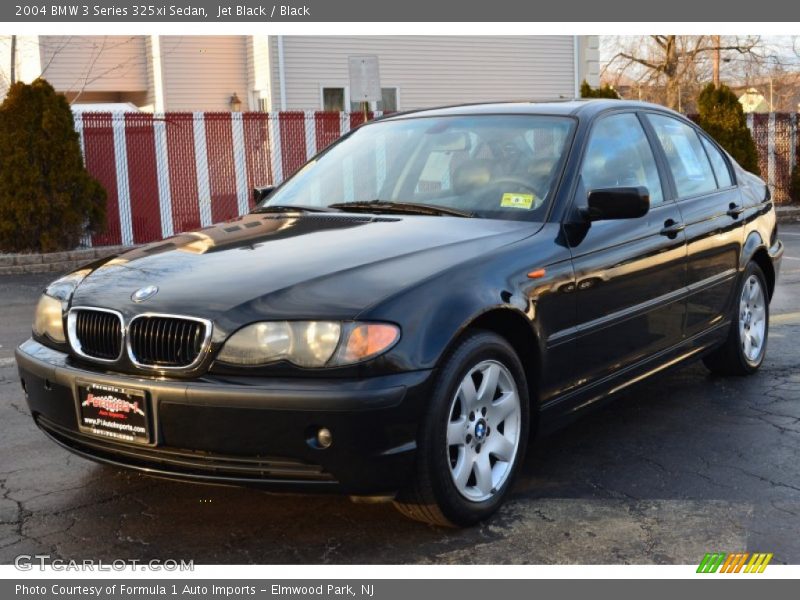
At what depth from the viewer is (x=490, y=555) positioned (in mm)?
3553

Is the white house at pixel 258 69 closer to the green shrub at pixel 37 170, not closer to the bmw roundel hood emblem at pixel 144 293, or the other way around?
the green shrub at pixel 37 170

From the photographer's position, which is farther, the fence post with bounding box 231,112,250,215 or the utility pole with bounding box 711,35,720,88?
the utility pole with bounding box 711,35,720,88

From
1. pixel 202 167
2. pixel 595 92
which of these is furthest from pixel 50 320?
pixel 595 92

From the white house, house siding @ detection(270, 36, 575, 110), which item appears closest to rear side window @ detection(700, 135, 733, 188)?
the white house

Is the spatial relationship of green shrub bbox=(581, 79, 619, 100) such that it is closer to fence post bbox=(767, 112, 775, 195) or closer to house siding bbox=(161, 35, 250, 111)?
fence post bbox=(767, 112, 775, 195)

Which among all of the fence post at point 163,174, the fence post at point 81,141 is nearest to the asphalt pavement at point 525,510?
the fence post at point 81,141

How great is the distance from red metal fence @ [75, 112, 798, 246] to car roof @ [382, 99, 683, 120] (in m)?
9.86

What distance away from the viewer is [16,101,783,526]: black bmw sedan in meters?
3.42

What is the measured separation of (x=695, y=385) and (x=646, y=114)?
1.66 m

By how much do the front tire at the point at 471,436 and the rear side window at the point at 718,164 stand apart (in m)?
2.56

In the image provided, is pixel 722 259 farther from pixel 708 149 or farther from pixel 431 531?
pixel 431 531

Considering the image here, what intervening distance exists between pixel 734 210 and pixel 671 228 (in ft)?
3.09

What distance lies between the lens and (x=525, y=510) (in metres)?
4.00

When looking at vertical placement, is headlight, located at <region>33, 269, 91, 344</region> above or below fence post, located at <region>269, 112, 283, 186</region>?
below
